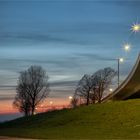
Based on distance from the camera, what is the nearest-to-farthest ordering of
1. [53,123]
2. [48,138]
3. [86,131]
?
[48,138] < [86,131] < [53,123]

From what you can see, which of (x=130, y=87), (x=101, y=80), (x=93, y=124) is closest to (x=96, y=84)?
(x=101, y=80)

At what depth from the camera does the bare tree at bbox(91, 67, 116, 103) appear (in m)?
112

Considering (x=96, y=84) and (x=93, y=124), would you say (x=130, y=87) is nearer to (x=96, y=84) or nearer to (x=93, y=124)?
(x=93, y=124)

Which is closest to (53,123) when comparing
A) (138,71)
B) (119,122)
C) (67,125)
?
(67,125)

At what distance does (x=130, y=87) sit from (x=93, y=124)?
27.3m

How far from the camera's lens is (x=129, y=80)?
69.6m

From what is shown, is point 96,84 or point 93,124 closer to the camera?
point 93,124

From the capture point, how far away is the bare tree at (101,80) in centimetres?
11222

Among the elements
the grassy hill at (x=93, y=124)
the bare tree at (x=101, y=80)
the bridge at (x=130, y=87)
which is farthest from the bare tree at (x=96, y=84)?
the grassy hill at (x=93, y=124)

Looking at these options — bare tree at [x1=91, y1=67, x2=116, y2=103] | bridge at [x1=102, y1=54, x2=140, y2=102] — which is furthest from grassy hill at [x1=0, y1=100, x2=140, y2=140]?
bare tree at [x1=91, y1=67, x2=116, y2=103]

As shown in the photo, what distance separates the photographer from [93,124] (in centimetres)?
4781

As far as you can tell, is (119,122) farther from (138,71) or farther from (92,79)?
(92,79)

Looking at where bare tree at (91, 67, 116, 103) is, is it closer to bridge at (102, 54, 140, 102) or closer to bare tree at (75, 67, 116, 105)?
bare tree at (75, 67, 116, 105)

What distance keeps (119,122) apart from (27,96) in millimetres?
67219
